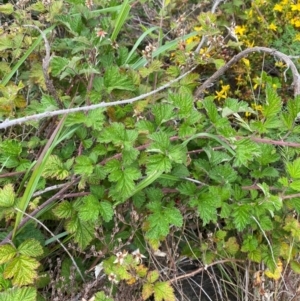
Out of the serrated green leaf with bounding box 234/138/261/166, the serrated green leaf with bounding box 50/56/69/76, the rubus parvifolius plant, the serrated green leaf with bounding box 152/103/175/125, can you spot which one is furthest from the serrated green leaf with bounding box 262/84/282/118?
the serrated green leaf with bounding box 50/56/69/76

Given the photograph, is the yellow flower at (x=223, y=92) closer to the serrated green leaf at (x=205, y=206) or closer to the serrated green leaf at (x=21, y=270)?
the serrated green leaf at (x=205, y=206)

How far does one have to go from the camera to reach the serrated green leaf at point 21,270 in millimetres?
1242

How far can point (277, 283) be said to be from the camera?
Result: 4.86 ft

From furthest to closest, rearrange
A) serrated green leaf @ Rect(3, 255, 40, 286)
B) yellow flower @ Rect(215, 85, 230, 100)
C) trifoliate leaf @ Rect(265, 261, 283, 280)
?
yellow flower @ Rect(215, 85, 230, 100) < trifoliate leaf @ Rect(265, 261, 283, 280) < serrated green leaf @ Rect(3, 255, 40, 286)

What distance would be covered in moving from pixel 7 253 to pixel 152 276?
0.43m

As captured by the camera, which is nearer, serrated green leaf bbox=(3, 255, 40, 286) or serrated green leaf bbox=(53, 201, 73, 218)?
serrated green leaf bbox=(3, 255, 40, 286)

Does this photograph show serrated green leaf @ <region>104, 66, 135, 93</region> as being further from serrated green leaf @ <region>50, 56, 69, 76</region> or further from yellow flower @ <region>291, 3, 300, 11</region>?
yellow flower @ <region>291, 3, 300, 11</region>

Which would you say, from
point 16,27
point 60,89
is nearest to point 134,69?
point 60,89

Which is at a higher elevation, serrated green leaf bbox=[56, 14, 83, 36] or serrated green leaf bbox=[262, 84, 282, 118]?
serrated green leaf bbox=[56, 14, 83, 36]

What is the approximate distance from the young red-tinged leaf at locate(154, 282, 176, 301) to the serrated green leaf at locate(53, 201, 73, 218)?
346mm

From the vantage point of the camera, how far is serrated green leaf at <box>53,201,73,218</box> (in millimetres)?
1351

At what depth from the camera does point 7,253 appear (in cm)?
128

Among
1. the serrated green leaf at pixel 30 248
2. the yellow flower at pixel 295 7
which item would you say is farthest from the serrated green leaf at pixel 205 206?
the yellow flower at pixel 295 7

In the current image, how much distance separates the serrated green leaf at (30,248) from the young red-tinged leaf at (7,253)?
19 millimetres
